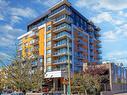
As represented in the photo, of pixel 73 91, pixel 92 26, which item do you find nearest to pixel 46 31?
pixel 92 26

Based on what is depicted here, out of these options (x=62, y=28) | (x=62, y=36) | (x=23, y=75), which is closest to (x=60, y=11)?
(x=62, y=28)

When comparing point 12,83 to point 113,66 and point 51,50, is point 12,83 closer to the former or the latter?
point 113,66

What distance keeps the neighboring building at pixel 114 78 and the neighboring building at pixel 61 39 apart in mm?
16635

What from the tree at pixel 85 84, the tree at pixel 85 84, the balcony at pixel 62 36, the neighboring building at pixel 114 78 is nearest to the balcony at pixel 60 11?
the balcony at pixel 62 36

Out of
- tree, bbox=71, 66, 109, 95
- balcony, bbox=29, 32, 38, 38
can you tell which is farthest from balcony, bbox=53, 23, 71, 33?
tree, bbox=71, 66, 109, 95

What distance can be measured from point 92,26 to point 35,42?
27337 millimetres

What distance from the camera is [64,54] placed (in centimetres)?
8394

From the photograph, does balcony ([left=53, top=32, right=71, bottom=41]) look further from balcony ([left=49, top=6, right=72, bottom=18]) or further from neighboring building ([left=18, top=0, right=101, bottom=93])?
balcony ([left=49, top=6, right=72, bottom=18])

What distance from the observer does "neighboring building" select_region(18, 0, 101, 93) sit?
280 ft

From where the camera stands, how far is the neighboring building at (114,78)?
→ 5710cm

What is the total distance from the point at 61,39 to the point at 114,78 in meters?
30.6

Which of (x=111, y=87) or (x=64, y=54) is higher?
(x=64, y=54)

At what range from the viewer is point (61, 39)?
87.6m

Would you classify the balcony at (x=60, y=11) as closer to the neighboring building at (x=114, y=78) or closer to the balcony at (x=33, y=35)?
the balcony at (x=33, y=35)
